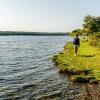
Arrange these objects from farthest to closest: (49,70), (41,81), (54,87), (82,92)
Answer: (49,70), (41,81), (54,87), (82,92)

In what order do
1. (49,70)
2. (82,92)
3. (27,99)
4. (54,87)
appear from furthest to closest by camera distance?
(49,70) → (54,87) → (82,92) → (27,99)

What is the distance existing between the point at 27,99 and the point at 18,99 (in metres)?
0.52

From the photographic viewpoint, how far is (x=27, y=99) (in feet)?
48.0

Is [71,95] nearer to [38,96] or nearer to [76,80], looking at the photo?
[38,96]

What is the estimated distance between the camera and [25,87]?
57.7ft

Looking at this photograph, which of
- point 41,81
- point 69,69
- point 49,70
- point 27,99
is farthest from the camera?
point 49,70

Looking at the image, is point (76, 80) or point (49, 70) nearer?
point (76, 80)

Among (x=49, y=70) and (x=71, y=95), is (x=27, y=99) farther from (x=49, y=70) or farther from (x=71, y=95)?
(x=49, y=70)

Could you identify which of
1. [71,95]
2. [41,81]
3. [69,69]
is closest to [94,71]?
[69,69]

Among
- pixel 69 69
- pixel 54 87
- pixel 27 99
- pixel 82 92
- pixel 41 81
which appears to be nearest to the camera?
pixel 27 99

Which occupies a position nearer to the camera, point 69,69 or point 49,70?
point 69,69

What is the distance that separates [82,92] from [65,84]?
2641 mm

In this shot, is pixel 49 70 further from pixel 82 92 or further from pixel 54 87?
pixel 82 92

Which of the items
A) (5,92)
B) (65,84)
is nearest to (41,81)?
(65,84)
